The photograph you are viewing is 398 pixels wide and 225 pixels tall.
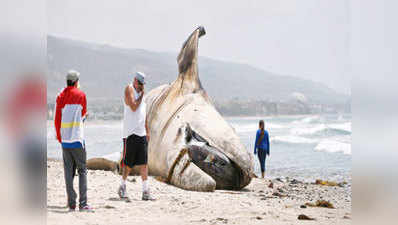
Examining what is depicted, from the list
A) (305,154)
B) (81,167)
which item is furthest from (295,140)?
(81,167)

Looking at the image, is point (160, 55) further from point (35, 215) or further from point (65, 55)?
point (35, 215)

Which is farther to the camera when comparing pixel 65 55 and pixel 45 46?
pixel 65 55

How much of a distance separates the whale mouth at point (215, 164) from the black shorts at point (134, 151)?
4.05 ft

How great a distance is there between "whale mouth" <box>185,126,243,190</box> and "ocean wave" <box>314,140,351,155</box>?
12.2m

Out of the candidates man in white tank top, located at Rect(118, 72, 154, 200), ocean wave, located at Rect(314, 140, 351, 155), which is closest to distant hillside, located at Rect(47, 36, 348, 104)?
ocean wave, located at Rect(314, 140, 351, 155)

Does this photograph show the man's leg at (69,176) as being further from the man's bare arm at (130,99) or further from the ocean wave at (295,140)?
the ocean wave at (295,140)

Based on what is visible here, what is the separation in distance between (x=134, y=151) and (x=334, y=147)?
50.9 ft

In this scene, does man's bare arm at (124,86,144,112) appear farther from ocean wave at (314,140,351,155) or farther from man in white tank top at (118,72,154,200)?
ocean wave at (314,140,351,155)

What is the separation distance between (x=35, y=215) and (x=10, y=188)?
0.18 meters

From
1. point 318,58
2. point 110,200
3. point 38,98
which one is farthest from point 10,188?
point 318,58

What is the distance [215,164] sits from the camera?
230 inches

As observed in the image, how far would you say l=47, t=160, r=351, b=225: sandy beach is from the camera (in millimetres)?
3799

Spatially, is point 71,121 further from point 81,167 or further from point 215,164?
point 215,164

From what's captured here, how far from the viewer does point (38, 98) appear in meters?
2.15
